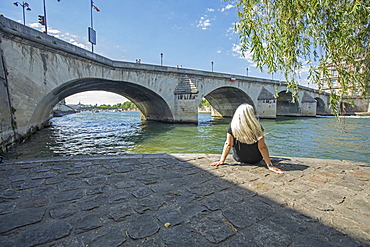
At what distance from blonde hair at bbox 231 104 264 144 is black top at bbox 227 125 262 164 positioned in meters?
0.22

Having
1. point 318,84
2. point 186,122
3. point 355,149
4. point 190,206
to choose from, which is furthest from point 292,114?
point 190,206

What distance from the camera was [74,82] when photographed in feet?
46.7

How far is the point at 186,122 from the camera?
22031 mm

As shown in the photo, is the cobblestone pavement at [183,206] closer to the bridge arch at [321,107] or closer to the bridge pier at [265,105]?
the bridge pier at [265,105]

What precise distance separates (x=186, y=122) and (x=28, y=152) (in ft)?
51.7

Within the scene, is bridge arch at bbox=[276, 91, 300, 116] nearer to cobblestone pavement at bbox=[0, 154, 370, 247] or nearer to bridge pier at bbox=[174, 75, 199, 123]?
bridge pier at bbox=[174, 75, 199, 123]

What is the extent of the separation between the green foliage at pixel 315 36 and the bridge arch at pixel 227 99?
77.3 feet

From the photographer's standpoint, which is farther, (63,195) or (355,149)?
(355,149)

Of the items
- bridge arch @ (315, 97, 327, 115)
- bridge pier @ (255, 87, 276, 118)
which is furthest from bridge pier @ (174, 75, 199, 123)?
bridge arch @ (315, 97, 327, 115)

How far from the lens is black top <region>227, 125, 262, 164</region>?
3.88 m

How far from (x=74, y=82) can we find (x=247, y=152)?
14606mm

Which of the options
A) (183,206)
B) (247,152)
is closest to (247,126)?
(247,152)

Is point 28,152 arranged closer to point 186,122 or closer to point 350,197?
point 350,197

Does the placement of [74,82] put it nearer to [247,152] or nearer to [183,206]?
[247,152]
